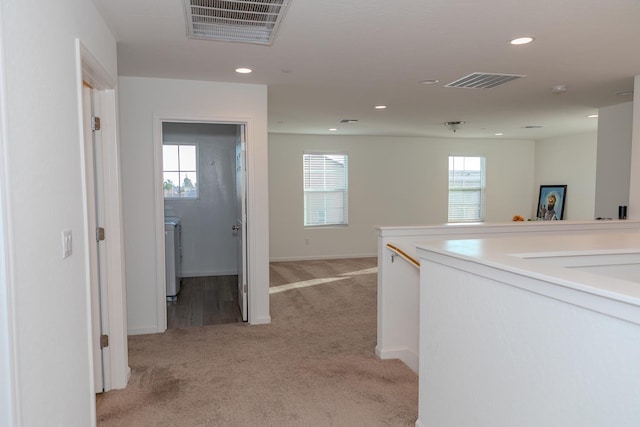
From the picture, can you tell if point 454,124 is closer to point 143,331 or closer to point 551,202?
point 551,202

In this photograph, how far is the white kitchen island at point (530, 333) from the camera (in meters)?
1.24

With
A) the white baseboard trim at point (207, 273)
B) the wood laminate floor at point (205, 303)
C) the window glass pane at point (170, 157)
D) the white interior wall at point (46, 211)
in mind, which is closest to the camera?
the white interior wall at point (46, 211)

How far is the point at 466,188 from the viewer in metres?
9.03

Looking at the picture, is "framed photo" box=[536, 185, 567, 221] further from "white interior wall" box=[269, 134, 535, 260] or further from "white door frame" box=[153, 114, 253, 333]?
"white door frame" box=[153, 114, 253, 333]

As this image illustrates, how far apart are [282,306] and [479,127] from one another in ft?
15.2

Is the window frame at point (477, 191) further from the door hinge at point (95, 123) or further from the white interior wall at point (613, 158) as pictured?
the door hinge at point (95, 123)

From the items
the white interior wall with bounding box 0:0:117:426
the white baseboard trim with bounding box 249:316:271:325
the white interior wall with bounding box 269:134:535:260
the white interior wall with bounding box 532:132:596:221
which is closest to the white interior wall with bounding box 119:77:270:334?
the white baseboard trim with bounding box 249:316:271:325

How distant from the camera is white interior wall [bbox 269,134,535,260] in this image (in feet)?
26.5

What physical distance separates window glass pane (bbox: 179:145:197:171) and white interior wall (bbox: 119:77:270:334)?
271 centimetres

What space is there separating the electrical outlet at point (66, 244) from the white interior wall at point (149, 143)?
2.19 m

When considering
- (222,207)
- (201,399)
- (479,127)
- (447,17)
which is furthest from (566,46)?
(222,207)

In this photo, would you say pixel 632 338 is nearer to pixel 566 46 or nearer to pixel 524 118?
pixel 566 46

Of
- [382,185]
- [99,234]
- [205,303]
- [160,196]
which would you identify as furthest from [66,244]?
[382,185]

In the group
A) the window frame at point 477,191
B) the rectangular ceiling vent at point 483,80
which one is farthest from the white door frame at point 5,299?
the window frame at point 477,191
